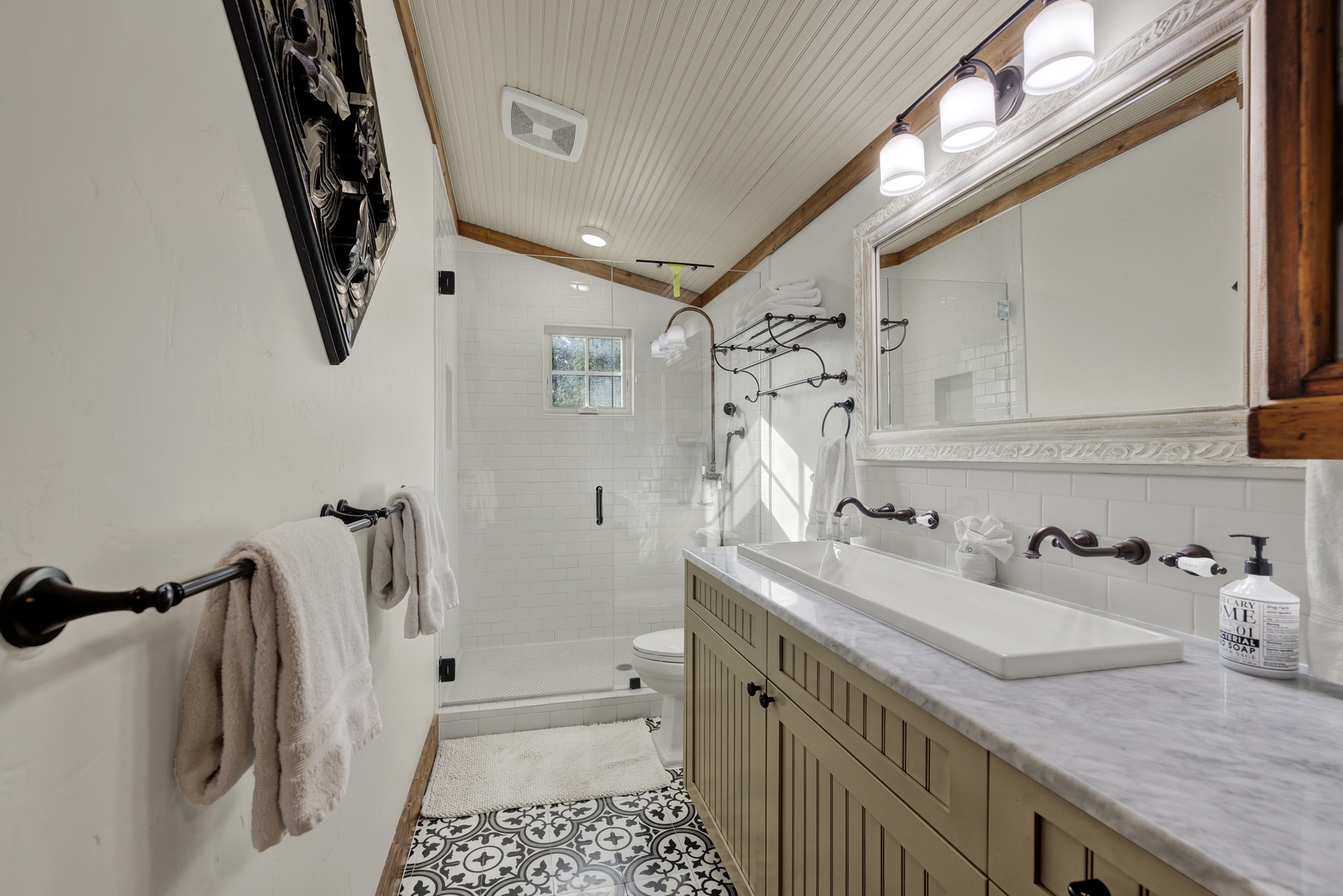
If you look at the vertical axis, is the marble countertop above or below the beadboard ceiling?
below

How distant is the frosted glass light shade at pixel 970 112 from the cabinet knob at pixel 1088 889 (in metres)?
→ 1.44

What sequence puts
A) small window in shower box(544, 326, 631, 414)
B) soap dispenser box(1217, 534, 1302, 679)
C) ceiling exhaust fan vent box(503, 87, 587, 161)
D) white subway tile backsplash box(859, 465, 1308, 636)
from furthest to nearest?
1. small window in shower box(544, 326, 631, 414)
2. ceiling exhaust fan vent box(503, 87, 587, 161)
3. white subway tile backsplash box(859, 465, 1308, 636)
4. soap dispenser box(1217, 534, 1302, 679)

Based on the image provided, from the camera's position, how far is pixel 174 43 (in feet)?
2.08

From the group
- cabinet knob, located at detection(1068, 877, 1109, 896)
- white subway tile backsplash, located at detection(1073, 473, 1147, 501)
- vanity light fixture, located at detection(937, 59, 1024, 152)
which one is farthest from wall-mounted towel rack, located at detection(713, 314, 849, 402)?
cabinet knob, located at detection(1068, 877, 1109, 896)

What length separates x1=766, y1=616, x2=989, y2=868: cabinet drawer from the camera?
74 cm

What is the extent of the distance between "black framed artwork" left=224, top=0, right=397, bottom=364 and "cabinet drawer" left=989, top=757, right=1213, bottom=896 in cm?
123

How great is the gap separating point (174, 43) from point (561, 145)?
6.20ft

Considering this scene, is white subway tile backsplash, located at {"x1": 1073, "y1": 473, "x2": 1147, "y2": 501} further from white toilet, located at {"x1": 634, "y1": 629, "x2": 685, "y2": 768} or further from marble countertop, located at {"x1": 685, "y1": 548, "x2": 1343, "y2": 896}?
white toilet, located at {"x1": 634, "y1": 629, "x2": 685, "y2": 768}

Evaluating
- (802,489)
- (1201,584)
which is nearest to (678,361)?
(802,489)

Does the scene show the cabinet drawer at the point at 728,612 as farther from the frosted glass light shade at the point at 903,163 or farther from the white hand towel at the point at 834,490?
the frosted glass light shade at the point at 903,163

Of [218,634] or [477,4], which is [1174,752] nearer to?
[218,634]

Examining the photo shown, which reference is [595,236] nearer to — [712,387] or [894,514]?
[712,387]

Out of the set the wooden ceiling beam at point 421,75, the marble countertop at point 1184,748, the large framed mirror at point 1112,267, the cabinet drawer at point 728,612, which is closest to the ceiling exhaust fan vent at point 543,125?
the wooden ceiling beam at point 421,75

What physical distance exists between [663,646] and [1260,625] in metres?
1.96
